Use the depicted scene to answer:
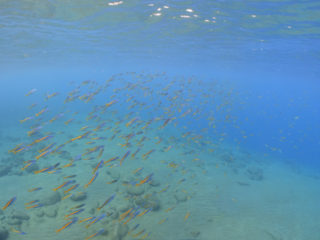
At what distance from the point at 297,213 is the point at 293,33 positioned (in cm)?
1559

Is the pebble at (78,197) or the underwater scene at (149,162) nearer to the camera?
the underwater scene at (149,162)

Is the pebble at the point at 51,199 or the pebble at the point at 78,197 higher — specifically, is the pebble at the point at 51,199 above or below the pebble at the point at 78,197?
above

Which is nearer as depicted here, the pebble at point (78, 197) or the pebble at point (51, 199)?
the pebble at point (51, 199)

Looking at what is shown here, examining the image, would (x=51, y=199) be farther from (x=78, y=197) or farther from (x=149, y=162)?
(x=149, y=162)

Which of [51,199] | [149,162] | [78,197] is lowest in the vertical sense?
[149,162]

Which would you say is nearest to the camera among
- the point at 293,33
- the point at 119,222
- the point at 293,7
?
the point at 119,222

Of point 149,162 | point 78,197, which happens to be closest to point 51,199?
point 78,197

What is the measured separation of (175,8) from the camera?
46.8ft

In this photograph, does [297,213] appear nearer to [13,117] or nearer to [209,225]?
[209,225]

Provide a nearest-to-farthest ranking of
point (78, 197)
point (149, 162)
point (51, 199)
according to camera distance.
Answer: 1. point (51, 199)
2. point (78, 197)
3. point (149, 162)

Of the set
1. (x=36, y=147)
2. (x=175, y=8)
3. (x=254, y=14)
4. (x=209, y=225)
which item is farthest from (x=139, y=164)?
(x=254, y=14)

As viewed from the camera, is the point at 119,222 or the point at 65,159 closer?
the point at 119,222

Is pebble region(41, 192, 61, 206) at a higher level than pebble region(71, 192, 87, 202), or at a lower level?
higher

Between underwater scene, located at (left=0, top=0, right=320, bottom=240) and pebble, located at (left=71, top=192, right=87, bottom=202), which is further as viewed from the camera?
pebble, located at (left=71, top=192, right=87, bottom=202)
